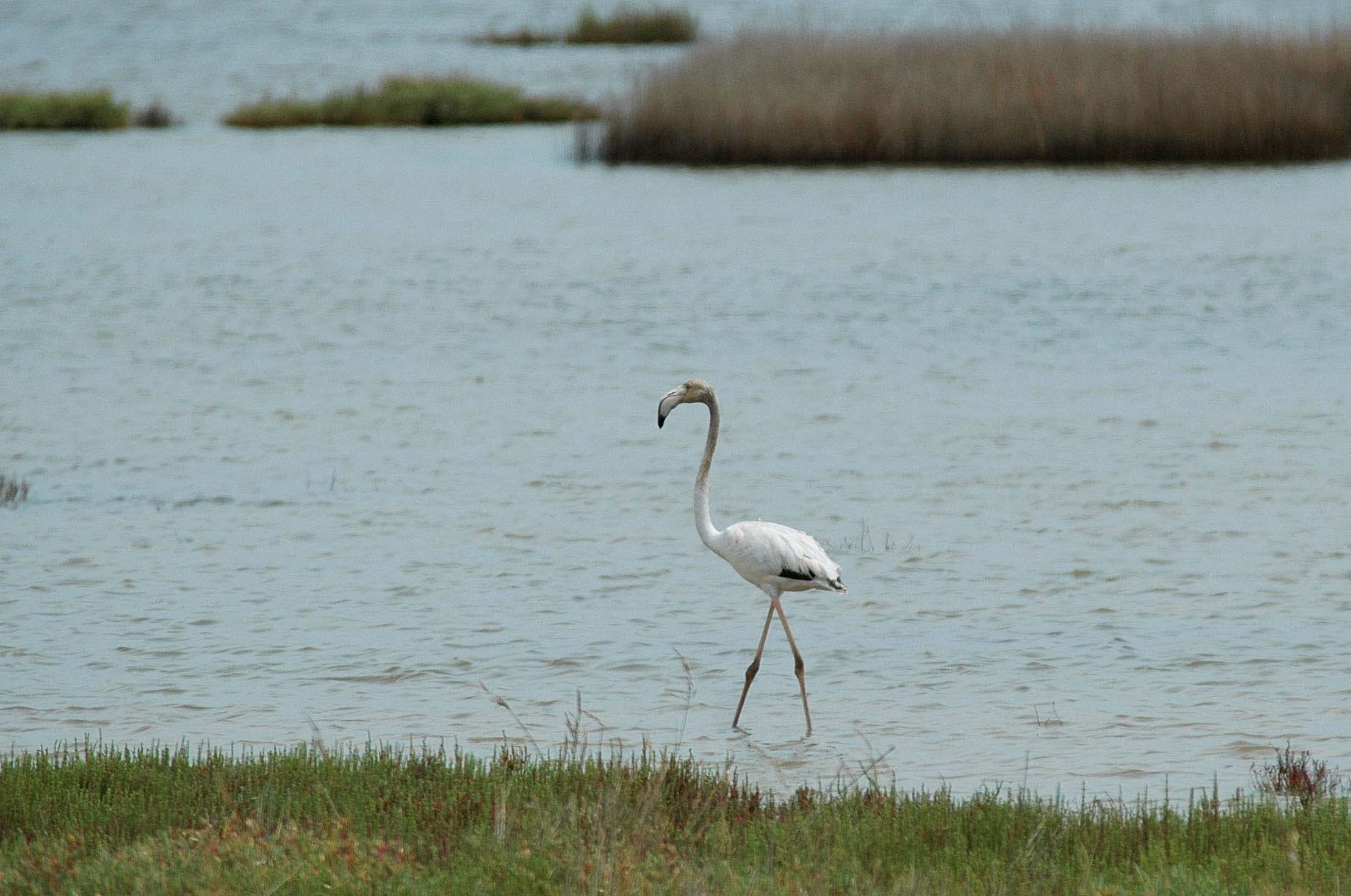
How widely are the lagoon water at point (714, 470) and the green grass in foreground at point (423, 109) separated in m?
14.1

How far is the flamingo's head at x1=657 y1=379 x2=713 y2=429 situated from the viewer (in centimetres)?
794

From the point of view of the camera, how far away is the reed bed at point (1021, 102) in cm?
3014

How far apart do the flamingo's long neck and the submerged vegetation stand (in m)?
52.6

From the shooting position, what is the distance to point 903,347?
1912 centimetres

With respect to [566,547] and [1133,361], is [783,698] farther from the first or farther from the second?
[1133,361]

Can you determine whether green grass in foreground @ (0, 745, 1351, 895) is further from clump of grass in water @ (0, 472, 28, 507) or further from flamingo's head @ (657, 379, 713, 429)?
clump of grass in water @ (0, 472, 28, 507)

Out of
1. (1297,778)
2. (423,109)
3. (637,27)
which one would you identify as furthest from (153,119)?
(1297,778)

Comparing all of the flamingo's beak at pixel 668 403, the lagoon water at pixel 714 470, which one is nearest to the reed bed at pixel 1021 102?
the lagoon water at pixel 714 470

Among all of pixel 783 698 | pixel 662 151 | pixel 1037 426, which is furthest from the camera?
pixel 662 151

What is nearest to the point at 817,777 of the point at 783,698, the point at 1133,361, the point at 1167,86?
the point at 783,698

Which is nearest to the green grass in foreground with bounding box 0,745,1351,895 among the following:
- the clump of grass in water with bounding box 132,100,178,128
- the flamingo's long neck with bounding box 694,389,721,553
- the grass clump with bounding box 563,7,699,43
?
the flamingo's long neck with bounding box 694,389,721,553

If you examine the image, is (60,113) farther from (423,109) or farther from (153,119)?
(423,109)

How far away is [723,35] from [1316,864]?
32590 mm

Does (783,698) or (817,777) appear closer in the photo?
(817,777)
